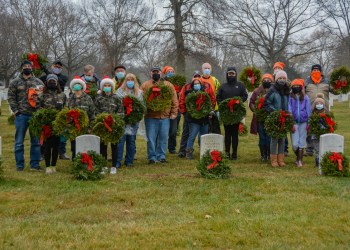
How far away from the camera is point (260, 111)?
10211 mm

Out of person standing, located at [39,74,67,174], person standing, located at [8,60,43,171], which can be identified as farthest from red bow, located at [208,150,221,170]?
person standing, located at [8,60,43,171]

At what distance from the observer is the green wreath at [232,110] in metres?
10.3

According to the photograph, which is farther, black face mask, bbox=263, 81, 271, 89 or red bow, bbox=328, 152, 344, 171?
black face mask, bbox=263, 81, 271, 89

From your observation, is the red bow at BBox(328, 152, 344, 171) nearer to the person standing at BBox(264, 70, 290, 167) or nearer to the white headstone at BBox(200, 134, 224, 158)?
the person standing at BBox(264, 70, 290, 167)

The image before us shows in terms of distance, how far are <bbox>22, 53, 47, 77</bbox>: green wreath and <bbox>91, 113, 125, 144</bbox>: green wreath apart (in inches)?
123

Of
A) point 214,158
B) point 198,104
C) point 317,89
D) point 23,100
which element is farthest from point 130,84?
point 317,89

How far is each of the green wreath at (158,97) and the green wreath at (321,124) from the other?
3219mm

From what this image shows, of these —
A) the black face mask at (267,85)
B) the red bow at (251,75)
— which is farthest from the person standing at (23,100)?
the red bow at (251,75)

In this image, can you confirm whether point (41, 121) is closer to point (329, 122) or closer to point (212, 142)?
point (212, 142)

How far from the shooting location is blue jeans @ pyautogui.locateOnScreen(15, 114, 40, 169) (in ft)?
30.5

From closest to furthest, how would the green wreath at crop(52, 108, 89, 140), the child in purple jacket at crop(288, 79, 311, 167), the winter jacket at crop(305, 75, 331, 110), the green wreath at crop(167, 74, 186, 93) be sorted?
the green wreath at crop(52, 108, 89, 140) → the child in purple jacket at crop(288, 79, 311, 167) → the winter jacket at crop(305, 75, 331, 110) → the green wreath at crop(167, 74, 186, 93)

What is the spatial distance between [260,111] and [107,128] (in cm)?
360

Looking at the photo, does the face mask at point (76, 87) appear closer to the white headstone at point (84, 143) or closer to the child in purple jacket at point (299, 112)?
the white headstone at point (84, 143)

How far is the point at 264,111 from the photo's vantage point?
1016cm
